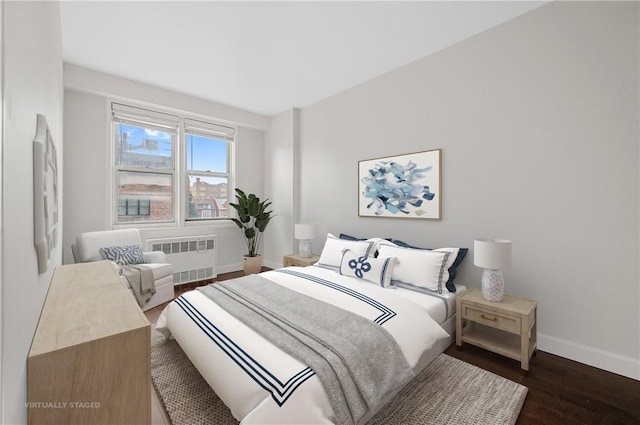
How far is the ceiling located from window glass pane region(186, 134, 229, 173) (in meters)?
1.04

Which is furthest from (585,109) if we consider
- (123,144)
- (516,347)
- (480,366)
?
(123,144)

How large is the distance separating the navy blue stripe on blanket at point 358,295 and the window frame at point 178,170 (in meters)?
2.32

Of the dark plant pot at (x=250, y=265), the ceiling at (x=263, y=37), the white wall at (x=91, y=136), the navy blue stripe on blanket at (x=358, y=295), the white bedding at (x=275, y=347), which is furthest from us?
the dark plant pot at (x=250, y=265)

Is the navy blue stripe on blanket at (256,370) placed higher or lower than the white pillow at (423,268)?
lower

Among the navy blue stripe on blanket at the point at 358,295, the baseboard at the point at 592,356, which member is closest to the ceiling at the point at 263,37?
the navy blue stripe on blanket at the point at 358,295

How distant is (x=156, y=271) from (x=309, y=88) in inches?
122

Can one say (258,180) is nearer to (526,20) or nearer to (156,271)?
(156,271)

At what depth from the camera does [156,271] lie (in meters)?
3.21

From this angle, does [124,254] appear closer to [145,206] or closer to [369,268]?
[145,206]

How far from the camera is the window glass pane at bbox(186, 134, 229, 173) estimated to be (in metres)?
4.43

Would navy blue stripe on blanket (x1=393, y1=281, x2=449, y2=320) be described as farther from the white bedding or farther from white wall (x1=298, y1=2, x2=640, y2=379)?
white wall (x1=298, y1=2, x2=640, y2=379)

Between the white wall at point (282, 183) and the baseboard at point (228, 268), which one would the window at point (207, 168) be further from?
the baseboard at point (228, 268)

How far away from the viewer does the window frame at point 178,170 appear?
3703 mm

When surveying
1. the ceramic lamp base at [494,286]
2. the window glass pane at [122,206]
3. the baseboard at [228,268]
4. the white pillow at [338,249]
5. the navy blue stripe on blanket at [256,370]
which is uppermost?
the window glass pane at [122,206]
